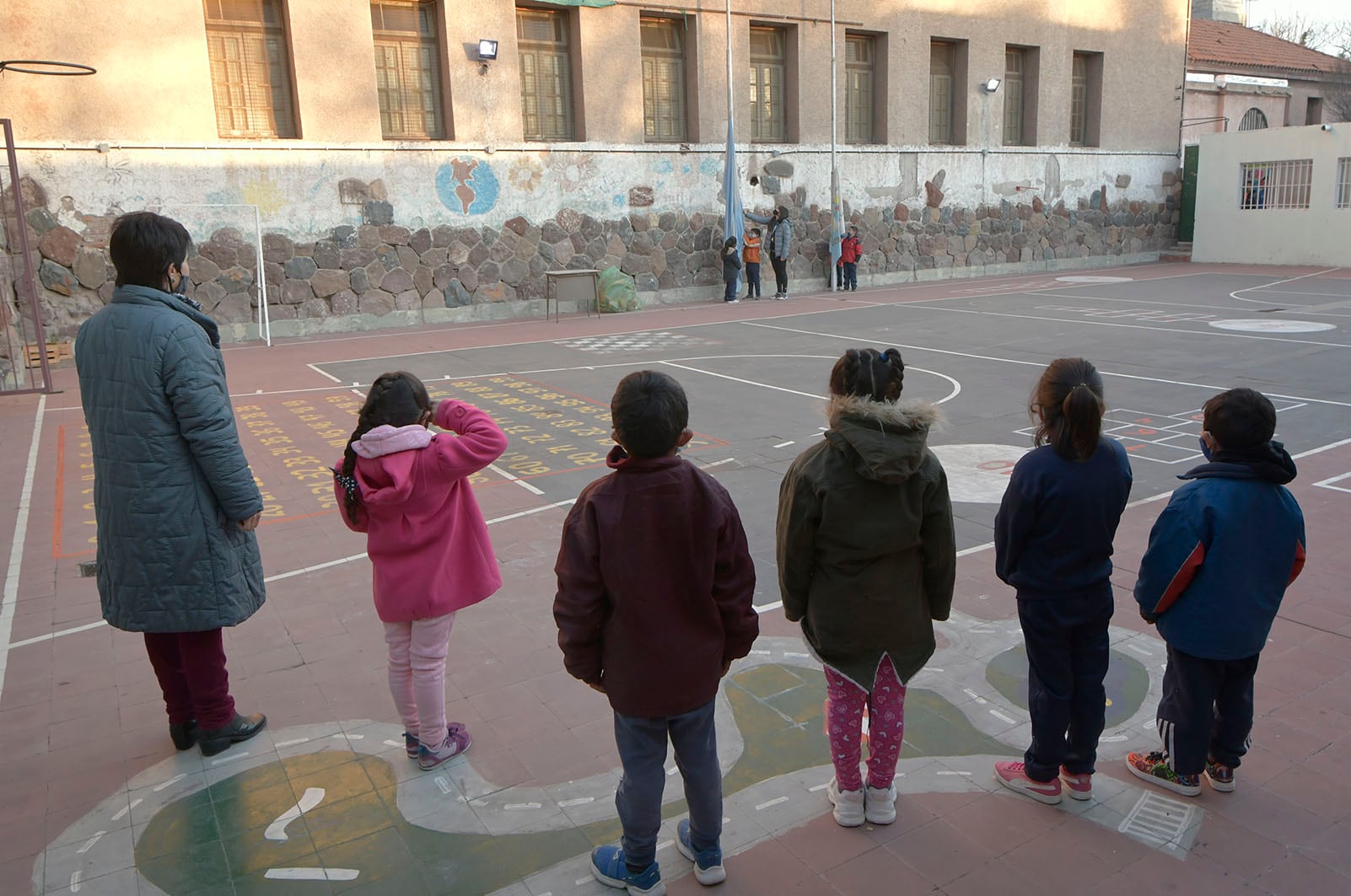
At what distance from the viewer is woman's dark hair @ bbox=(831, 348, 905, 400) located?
279 centimetres

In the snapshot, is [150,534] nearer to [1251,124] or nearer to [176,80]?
[176,80]

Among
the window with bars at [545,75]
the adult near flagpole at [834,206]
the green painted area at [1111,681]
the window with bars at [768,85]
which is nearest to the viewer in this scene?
the green painted area at [1111,681]

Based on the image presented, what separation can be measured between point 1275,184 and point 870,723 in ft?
91.5

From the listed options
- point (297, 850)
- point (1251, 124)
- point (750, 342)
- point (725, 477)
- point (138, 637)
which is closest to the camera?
point (297, 850)

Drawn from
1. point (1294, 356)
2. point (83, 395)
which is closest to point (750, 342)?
point (1294, 356)

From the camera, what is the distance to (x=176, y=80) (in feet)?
50.0

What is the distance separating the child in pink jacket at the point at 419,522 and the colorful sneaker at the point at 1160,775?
7.26 feet

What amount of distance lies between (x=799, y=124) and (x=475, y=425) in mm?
19983

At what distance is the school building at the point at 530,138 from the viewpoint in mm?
14953

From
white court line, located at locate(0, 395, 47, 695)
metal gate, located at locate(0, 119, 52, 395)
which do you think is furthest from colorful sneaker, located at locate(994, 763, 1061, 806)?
metal gate, located at locate(0, 119, 52, 395)

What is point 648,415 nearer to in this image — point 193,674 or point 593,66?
point 193,674

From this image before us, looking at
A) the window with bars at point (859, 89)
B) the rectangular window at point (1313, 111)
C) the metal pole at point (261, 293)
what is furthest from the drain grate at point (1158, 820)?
the rectangular window at point (1313, 111)

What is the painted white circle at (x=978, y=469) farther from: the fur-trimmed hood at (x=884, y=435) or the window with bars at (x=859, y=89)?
the window with bars at (x=859, y=89)

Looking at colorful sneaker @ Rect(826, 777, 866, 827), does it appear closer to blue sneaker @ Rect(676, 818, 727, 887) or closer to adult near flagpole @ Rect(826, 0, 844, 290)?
blue sneaker @ Rect(676, 818, 727, 887)
